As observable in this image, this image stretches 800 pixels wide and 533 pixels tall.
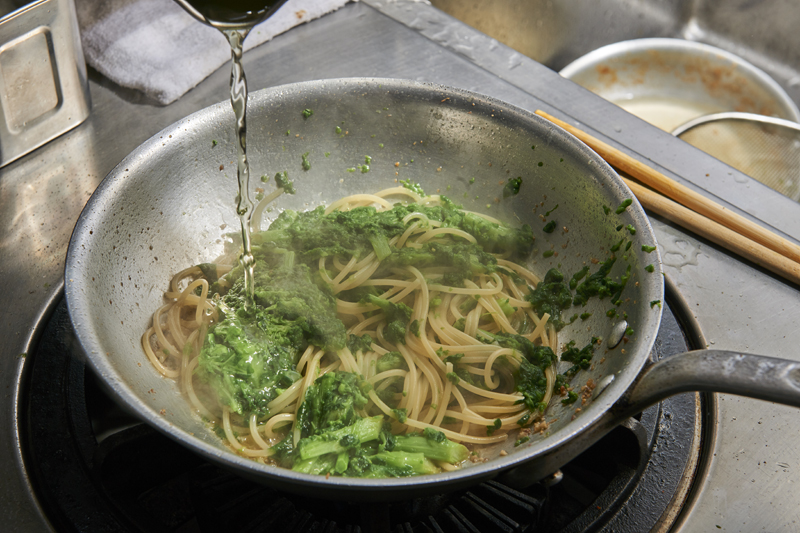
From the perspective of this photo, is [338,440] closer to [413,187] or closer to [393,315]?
[393,315]

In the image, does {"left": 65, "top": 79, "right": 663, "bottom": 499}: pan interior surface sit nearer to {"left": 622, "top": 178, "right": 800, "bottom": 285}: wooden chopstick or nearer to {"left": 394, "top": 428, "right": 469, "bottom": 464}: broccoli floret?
{"left": 394, "top": 428, "right": 469, "bottom": 464}: broccoli floret

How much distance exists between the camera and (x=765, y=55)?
15.1ft

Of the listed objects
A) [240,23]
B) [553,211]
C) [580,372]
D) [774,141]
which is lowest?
[774,141]

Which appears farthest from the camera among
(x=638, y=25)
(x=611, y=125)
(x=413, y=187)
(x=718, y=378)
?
(x=638, y=25)

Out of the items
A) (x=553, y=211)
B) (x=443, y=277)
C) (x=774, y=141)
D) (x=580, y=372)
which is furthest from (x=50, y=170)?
(x=774, y=141)

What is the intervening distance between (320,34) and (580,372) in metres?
2.43

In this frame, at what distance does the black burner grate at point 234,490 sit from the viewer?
1.74m

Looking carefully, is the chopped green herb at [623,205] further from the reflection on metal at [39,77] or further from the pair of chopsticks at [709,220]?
the reflection on metal at [39,77]

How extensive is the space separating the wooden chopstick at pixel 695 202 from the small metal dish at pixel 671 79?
5.87 feet

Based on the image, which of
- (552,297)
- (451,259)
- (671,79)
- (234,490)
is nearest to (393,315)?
(451,259)

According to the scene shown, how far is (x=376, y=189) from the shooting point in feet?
8.85

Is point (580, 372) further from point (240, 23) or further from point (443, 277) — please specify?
point (240, 23)

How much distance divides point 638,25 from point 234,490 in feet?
14.3

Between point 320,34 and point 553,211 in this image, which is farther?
point 320,34
